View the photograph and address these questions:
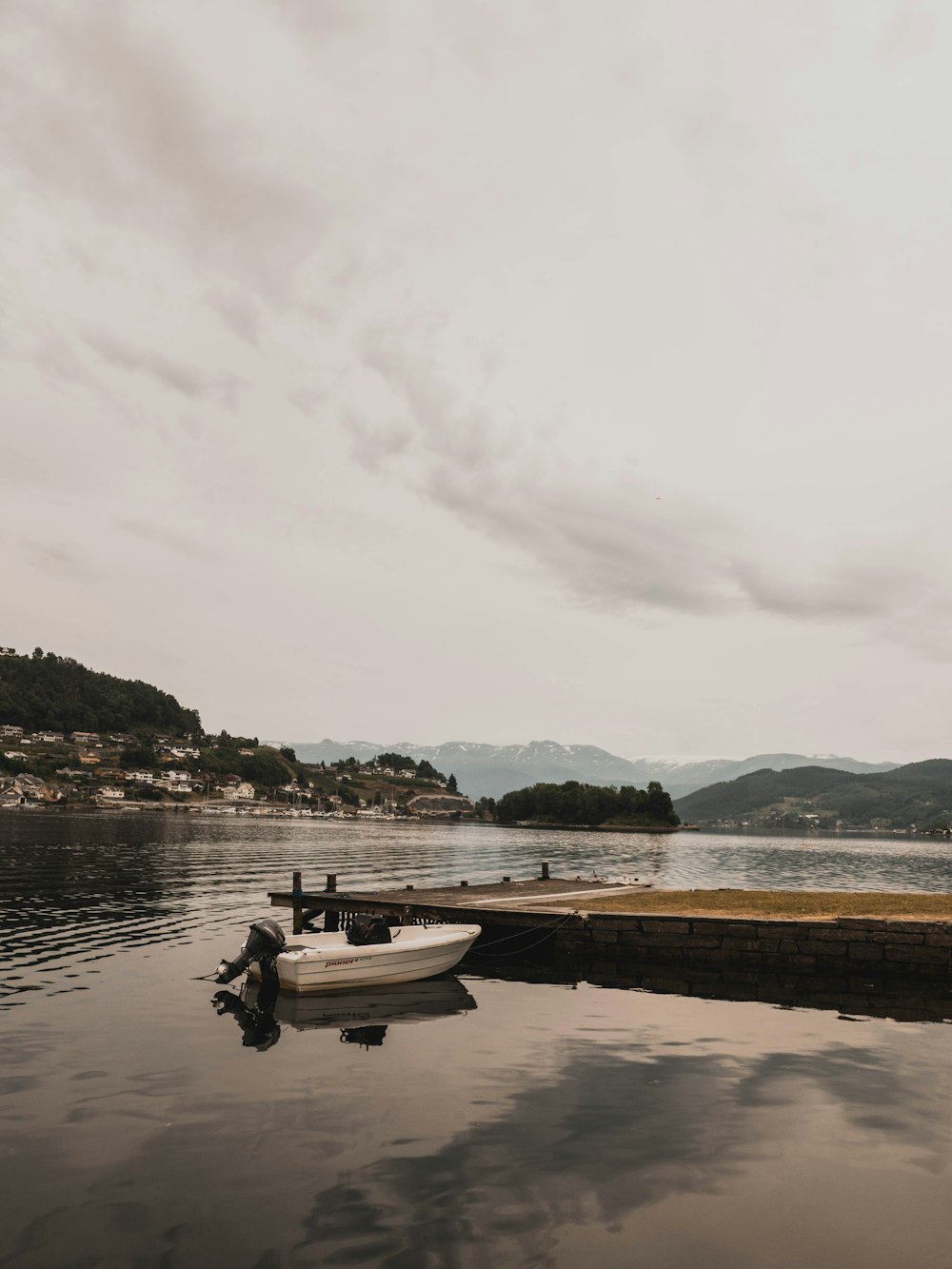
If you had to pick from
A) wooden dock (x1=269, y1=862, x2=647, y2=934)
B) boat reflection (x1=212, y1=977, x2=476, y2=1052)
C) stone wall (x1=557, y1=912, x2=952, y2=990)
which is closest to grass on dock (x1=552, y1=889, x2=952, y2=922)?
stone wall (x1=557, y1=912, x2=952, y2=990)

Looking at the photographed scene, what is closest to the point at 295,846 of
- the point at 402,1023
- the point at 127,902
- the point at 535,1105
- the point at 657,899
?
the point at 127,902

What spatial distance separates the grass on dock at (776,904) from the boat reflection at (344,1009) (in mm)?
9576

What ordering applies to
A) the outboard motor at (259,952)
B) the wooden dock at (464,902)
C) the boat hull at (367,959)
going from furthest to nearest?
the wooden dock at (464,902) → the outboard motor at (259,952) → the boat hull at (367,959)

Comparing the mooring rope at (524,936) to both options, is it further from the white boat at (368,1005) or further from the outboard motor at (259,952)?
the outboard motor at (259,952)

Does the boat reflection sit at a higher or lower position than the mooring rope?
lower

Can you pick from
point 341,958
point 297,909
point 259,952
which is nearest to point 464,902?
point 297,909

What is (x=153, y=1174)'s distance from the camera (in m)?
12.6

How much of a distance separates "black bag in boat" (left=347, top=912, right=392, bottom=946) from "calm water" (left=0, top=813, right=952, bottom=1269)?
1837 millimetres

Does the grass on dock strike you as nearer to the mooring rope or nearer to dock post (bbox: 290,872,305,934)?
the mooring rope

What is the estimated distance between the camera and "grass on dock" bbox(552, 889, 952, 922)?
30.4 m

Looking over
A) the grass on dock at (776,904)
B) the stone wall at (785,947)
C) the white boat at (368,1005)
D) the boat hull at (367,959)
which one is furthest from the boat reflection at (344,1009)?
the grass on dock at (776,904)

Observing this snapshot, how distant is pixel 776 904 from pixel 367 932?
18.3 metres

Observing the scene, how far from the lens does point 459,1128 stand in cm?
1479

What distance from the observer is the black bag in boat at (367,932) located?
2620cm
